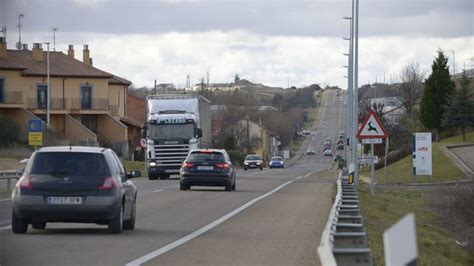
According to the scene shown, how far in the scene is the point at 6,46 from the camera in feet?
239

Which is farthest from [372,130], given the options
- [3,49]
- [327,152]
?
[327,152]

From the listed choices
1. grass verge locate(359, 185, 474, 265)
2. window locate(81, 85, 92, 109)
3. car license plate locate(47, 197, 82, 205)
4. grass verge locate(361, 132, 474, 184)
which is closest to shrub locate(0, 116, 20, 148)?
window locate(81, 85, 92, 109)

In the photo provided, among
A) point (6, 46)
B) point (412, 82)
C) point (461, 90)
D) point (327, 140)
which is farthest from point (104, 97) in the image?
point (327, 140)

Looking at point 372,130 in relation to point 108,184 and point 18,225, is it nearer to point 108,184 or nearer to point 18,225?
point 108,184

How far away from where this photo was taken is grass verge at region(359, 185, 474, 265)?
19014mm

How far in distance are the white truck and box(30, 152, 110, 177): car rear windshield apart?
3005cm

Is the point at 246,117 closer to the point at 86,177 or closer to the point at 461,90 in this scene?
the point at 461,90

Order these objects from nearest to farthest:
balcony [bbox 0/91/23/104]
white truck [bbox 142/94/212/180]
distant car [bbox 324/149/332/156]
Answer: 1. white truck [bbox 142/94/212/180]
2. balcony [bbox 0/91/23/104]
3. distant car [bbox 324/149/332/156]

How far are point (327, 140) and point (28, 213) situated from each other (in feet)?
534

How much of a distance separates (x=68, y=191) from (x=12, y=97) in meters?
58.0

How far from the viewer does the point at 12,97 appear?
2840 inches

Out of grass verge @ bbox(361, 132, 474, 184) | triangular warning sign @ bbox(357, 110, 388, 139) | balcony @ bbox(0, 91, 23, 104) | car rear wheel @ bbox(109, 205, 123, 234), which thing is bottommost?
grass verge @ bbox(361, 132, 474, 184)

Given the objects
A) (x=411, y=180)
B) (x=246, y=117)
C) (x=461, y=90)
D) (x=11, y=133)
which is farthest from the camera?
(x=246, y=117)

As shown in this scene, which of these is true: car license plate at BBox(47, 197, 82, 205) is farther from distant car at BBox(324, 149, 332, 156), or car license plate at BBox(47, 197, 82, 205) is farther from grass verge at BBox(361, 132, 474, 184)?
distant car at BBox(324, 149, 332, 156)
